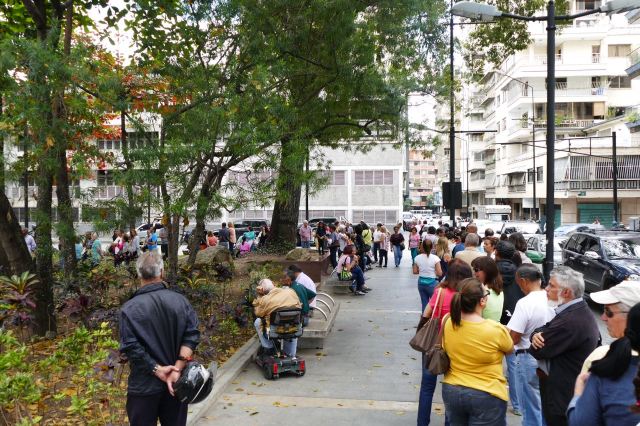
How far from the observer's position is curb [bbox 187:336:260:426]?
19.0 ft

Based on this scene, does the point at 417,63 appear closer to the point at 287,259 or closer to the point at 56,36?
the point at 287,259

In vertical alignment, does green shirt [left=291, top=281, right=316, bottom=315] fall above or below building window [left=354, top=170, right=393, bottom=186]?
below

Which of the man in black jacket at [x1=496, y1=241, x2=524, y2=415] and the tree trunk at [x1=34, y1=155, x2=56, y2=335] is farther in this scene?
the tree trunk at [x1=34, y1=155, x2=56, y2=335]

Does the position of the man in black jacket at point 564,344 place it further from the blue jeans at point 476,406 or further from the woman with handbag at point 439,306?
the woman with handbag at point 439,306

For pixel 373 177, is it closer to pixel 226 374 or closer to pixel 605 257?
pixel 605 257

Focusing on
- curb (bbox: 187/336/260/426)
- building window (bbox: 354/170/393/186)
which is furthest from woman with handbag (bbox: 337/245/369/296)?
building window (bbox: 354/170/393/186)

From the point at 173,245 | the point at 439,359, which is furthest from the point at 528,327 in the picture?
the point at 173,245

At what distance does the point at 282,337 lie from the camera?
7309 mm

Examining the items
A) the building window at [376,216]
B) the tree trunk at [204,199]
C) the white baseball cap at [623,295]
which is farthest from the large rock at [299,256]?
the building window at [376,216]

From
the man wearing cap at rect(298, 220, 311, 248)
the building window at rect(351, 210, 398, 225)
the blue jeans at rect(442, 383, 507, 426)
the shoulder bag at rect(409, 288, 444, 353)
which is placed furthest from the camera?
the building window at rect(351, 210, 398, 225)

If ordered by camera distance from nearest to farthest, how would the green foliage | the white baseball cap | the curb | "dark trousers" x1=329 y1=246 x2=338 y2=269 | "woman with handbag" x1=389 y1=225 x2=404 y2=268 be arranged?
the white baseball cap → the curb → the green foliage → "dark trousers" x1=329 y1=246 x2=338 y2=269 → "woman with handbag" x1=389 y1=225 x2=404 y2=268

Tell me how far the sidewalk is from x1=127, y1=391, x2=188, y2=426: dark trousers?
1.64 m

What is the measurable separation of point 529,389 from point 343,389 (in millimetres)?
2510

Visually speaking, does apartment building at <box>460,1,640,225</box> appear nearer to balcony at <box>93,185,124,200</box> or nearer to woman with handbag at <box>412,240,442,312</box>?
woman with handbag at <box>412,240,442,312</box>
